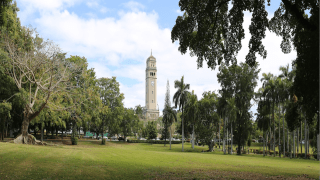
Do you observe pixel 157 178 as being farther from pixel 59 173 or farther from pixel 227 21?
pixel 227 21

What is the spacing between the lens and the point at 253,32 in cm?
1208

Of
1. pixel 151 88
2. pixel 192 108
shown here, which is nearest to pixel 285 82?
pixel 192 108

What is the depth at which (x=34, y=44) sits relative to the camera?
27609 millimetres

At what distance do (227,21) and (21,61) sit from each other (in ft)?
73.4

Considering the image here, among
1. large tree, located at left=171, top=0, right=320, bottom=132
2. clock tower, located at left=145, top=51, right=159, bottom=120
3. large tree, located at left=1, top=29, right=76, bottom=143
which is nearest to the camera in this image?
large tree, located at left=171, top=0, right=320, bottom=132

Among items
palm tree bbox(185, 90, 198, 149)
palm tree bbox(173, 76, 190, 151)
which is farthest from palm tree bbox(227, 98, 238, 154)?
palm tree bbox(173, 76, 190, 151)

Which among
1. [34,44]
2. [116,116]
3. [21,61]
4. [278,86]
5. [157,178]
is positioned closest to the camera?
[157,178]

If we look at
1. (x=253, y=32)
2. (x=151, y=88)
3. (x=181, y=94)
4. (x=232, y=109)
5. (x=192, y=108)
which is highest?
(x=151, y=88)

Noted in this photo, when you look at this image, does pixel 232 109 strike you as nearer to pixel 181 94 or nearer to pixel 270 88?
pixel 270 88

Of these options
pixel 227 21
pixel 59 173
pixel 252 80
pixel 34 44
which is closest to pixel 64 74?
pixel 34 44

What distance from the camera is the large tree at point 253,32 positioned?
1000cm

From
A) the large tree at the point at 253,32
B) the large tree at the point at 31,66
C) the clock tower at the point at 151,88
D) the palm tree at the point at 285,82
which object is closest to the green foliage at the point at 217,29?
the large tree at the point at 253,32

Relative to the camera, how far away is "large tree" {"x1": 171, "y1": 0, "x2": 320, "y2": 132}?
10000 millimetres

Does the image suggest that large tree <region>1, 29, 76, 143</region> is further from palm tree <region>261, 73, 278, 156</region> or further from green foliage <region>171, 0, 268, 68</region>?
palm tree <region>261, 73, 278, 156</region>
